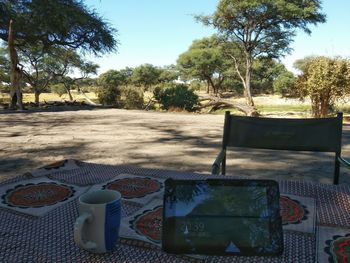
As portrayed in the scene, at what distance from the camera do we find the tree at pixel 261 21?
1881 cm

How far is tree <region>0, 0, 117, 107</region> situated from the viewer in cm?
1384

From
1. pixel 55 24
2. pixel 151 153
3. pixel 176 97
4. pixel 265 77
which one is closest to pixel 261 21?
pixel 176 97

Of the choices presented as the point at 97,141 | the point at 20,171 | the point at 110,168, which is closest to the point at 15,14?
the point at 97,141

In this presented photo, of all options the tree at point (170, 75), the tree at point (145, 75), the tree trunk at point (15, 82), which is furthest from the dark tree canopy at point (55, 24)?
the tree at point (145, 75)

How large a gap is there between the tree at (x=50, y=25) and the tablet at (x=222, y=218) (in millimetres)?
13524

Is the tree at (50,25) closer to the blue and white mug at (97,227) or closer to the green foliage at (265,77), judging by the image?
the blue and white mug at (97,227)

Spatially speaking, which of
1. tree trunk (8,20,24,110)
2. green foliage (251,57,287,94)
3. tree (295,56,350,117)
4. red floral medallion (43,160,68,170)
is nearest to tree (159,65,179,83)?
green foliage (251,57,287,94)

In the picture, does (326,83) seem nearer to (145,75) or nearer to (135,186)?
(135,186)

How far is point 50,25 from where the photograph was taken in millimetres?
14219

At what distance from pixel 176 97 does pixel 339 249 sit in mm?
15495

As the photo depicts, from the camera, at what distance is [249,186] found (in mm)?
806

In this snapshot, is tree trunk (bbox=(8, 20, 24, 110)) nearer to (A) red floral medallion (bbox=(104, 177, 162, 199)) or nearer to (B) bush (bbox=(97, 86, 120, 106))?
(B) bush (bbox=(97, 86, 120, 106))

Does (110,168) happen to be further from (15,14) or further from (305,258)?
(15,14)

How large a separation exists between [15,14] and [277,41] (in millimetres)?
15227
